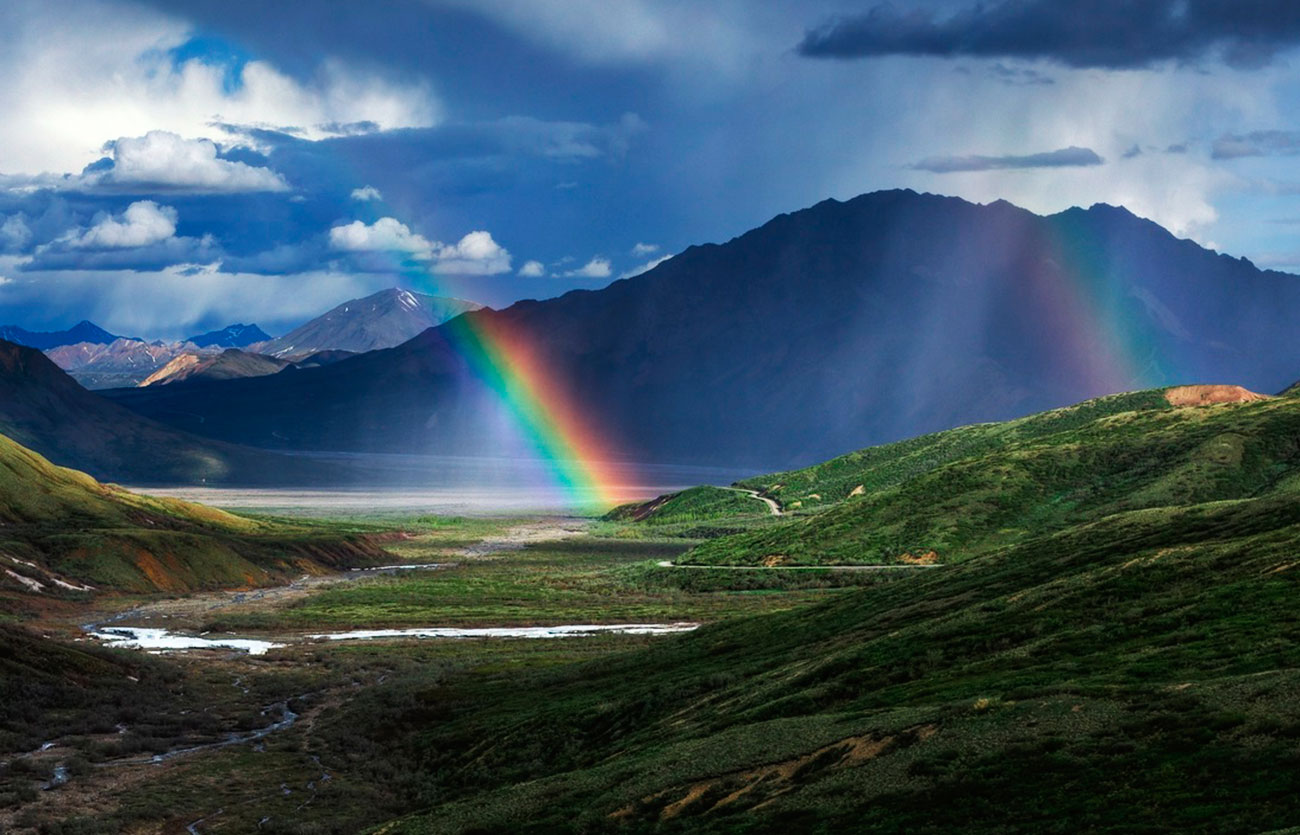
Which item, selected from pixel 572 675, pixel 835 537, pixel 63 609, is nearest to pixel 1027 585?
pixel 572 675

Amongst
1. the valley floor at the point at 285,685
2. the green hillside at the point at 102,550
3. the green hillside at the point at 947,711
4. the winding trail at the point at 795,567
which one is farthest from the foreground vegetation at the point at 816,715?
the winding trail at the point at 795,567

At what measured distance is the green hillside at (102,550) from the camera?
495 ft

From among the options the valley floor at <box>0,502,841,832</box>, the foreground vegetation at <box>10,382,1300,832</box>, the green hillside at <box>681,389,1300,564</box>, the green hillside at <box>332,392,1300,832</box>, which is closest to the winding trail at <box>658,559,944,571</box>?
the green hillside at <box>681,389,1300,564</box>

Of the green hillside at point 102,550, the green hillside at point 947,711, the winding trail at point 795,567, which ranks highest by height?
the green hillside at point 102,550

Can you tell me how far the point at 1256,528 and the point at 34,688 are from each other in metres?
71.1

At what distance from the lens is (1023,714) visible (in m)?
42.1

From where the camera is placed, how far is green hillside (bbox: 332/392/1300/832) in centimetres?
3578

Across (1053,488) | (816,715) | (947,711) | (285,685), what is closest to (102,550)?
(285,685)

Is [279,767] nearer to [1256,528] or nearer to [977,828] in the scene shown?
[977,828]

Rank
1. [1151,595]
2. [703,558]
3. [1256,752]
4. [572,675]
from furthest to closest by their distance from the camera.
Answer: [703,558] < [572,675] < [1151,595] < [1256,752]

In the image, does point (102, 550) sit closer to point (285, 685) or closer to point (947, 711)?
point (285, 685)

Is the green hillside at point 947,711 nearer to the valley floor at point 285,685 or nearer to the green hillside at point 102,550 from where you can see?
the valley floor at point 285,685

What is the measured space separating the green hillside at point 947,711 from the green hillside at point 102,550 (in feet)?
265

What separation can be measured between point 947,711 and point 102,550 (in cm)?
14008
